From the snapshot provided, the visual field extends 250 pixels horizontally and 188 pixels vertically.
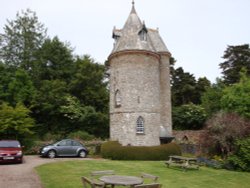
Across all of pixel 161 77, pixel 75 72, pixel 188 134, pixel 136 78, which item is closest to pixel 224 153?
pixel 136 78

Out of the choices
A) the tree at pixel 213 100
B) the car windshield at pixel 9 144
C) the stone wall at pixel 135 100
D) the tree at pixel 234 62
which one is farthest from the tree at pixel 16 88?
the tree at pixel 234 62

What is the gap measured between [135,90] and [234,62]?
29.2m

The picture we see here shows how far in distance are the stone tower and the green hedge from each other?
5.88 feet

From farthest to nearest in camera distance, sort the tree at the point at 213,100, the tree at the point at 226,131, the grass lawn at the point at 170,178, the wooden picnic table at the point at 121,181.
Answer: the tree at the point at 213,100 → the tree at the point at 226,131 → the grass lawn at the point at 170,178 → the wooden picnic table at the point at 121,181

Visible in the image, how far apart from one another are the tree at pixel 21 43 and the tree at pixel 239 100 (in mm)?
27642

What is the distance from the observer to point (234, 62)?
158 ft

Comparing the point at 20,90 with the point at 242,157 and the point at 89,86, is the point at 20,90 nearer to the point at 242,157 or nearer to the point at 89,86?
the point at 89,86

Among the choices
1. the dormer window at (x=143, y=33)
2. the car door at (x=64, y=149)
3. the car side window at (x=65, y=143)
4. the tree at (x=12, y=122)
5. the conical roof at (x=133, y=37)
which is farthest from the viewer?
the dormer window at (x=143, y=33)

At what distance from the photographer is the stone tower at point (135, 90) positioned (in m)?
25.9

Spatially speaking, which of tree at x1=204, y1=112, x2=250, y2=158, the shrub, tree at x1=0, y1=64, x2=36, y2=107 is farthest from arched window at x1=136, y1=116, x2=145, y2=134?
tree at x1=0, y1=64, x2=36, y2=107

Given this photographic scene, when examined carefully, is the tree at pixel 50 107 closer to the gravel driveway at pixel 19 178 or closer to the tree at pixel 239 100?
the gravel driveway at pixel 19 178

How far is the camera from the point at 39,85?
38.3 meters

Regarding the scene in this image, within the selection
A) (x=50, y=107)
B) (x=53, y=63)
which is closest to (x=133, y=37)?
(x=50, y=107)

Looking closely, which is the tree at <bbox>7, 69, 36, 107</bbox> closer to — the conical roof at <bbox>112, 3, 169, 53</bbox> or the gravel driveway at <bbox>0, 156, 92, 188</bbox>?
the conical roof at <bbox>112, 3, 169, 53</bbox>
